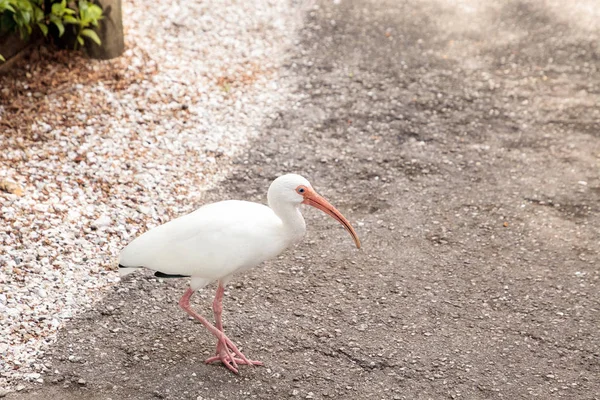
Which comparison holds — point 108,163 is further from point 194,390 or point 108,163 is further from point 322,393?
point 322,393

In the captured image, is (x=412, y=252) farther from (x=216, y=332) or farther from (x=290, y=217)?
(x=216, y=332)

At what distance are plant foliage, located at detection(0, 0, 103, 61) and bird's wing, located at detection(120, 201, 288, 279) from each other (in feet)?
9.16

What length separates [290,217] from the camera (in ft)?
12.6

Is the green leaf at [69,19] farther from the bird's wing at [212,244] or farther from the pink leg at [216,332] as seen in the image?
the pink leg at [216,332]

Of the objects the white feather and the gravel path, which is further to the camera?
the gravel path

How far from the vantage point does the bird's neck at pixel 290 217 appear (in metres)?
3.85

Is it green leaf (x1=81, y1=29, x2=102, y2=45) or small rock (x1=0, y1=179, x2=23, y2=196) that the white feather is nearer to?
small rock (x1=0, y1=179, x2=23, y2=196)

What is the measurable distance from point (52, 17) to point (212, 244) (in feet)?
10.8

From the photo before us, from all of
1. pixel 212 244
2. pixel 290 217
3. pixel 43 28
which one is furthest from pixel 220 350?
pixel 43 28

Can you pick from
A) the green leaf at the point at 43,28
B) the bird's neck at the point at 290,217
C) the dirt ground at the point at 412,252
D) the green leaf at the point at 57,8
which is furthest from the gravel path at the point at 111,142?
the bird's neck at the point at 290,217

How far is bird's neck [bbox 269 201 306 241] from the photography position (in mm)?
3846

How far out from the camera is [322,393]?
3.82 meters

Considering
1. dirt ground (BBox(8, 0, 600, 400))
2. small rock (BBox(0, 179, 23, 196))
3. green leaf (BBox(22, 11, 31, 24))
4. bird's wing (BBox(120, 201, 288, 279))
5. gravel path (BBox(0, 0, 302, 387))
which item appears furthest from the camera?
green leaf (BBox(22, 11, 31, 24))

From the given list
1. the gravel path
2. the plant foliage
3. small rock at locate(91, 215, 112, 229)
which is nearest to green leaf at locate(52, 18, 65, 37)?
the plant foliage
